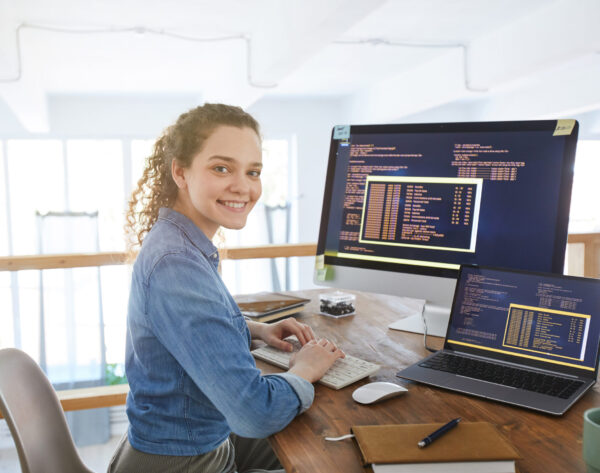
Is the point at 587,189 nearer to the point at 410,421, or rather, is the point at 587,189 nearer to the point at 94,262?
the point at 94,262

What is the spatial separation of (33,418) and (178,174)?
1.72 ft

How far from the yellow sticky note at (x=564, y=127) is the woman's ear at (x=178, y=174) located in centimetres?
81

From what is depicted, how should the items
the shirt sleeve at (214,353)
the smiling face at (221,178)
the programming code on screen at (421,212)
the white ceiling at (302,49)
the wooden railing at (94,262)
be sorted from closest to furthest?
1. the shirt sleeve at (214,353)
2. the smiling face at (221,178)
3. the programming code on screen at (421,212)
4. the wooden railing at (94,262)
5. the white ceiling at (302,49)

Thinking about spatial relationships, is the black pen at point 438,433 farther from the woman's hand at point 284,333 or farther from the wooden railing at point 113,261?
the wooden railing at point 113,261

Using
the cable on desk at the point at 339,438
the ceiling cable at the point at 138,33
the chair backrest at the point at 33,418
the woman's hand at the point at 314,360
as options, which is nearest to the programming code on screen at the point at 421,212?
the woman's hand at the point at 314,360

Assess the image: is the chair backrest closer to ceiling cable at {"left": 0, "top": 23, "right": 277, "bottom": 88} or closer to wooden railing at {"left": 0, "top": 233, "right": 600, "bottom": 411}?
wooden railing at {"left": 0, "top": 233, "right": 600, "bottom": 411}

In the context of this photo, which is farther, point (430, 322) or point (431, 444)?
point (430, 322)

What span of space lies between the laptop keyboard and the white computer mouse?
5.8 inches

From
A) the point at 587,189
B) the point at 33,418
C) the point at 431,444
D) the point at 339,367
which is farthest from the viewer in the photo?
the point at 587,189

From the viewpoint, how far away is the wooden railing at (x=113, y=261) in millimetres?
1912

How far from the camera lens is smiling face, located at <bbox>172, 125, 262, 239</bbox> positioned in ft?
3.57

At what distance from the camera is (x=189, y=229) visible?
108cm

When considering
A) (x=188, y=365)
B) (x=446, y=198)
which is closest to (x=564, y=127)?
(x=446, y=198)

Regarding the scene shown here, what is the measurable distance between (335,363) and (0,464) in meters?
1.43
